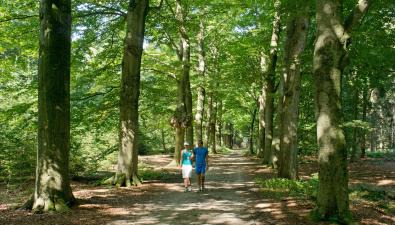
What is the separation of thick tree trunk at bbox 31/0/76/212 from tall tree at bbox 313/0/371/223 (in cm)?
614

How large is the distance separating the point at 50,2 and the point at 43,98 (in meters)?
2.45

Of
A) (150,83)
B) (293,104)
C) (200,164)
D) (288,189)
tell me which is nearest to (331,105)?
(288,189)

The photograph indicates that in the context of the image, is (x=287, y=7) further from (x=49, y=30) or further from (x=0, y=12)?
(x=0, y=12)

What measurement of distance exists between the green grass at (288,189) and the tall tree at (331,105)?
3176mm

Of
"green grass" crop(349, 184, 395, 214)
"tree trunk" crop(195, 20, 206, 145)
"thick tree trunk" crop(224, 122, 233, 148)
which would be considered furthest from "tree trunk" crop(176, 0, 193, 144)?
"thick tree trunk" crop(224, 122, 233, 148)

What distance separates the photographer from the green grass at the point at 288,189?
482 inches

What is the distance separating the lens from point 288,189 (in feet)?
44.3

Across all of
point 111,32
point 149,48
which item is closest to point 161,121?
point 149,48

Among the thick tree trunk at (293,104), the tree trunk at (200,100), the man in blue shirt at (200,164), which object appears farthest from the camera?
the tree trunk at (200,100)

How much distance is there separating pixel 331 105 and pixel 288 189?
233 inches

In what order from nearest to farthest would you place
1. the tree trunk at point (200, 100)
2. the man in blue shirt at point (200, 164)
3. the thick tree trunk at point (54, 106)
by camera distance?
the thick tree trunk at point (54, 106)
the man in blue shirt at point (200, 164)
the tree trunk at point (200, 100)

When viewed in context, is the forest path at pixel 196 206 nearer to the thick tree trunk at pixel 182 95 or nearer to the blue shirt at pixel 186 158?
the blue shirt at pixel 186 158

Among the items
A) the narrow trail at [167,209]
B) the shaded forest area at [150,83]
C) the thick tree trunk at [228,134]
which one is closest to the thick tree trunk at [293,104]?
the shaded forest area at [150,83]

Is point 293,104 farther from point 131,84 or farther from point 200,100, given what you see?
point 200,100
